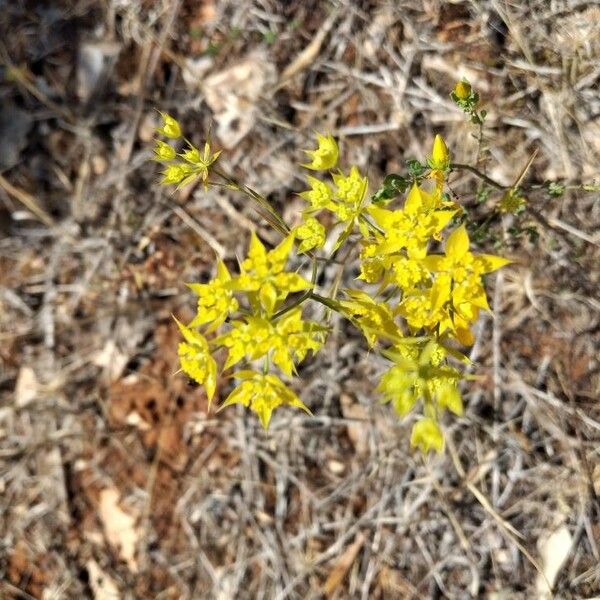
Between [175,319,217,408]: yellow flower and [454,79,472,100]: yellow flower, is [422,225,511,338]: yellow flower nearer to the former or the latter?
[454,79,472,100]: yellow flower

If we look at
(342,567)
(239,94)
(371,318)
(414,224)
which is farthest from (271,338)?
(239,94)

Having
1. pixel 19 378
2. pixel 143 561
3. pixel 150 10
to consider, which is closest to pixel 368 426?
pixel 143 561

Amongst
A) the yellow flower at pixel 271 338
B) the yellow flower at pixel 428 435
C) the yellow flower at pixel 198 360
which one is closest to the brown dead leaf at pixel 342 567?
the yellow flower at pixel 428 435

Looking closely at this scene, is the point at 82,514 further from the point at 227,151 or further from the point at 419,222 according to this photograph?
the point at 419,222

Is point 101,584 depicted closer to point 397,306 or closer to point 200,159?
point 200,159

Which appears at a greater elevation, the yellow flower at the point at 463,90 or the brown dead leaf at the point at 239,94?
the yellow flower at the point at 463,90

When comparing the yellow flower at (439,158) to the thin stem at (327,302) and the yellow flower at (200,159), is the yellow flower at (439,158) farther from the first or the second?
the yellow flower at (200,159)
